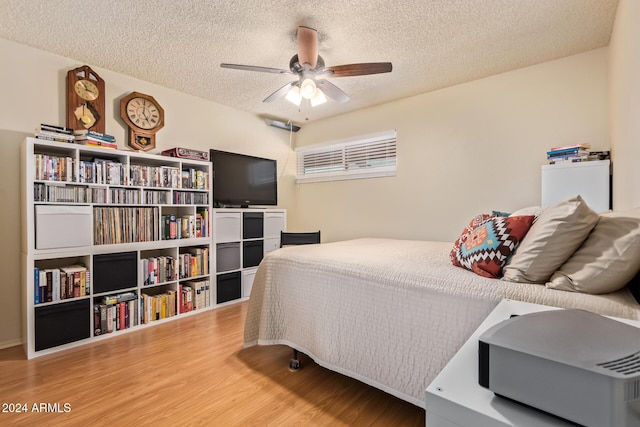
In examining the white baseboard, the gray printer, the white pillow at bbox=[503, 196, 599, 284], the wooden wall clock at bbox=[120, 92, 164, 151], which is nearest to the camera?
the gray printer

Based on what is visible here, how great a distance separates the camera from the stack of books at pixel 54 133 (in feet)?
7.44

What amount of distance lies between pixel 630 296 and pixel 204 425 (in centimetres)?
187

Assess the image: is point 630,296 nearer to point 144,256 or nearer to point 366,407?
point 366,407

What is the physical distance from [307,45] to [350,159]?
2049 millimetres

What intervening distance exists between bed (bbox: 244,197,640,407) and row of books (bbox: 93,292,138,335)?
1.25m

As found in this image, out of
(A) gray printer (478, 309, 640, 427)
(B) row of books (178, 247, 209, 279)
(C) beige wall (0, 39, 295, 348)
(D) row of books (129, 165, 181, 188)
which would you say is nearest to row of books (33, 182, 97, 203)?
(D) row of books (129, 165, 181, 188)

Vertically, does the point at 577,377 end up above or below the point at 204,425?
above

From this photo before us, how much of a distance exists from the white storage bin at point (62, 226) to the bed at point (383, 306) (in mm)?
1489

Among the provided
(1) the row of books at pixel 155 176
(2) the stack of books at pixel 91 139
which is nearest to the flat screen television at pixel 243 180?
(1) the row of books at pixel 155 176

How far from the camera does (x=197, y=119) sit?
3.48 meters

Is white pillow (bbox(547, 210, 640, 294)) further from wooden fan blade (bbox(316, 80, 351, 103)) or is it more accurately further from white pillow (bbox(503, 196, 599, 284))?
wooden fan blade (bbox(316, 80, 351, 103))

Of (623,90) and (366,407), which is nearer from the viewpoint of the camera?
(366,407)

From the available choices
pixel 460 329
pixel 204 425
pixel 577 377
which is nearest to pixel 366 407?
pixel 460 329

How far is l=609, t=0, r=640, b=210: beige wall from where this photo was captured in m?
1.50
